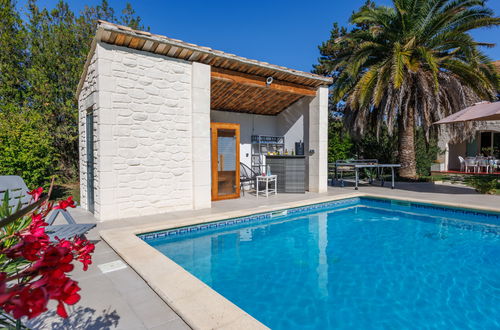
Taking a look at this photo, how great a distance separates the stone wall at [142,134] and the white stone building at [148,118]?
0.02 metres

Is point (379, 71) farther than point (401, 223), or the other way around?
point (379, 71)

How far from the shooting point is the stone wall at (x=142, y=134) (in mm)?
5648

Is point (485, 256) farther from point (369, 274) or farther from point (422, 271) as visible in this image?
point (369, 274)

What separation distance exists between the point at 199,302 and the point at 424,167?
15.6m

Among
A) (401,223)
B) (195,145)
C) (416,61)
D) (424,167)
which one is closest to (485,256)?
(401,223)

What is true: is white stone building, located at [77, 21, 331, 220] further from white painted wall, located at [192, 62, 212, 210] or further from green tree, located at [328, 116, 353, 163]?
green tree, located at [328, 116, 353, 163]

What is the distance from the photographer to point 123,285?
3.12 metres

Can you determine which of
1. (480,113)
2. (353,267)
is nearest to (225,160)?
(353,267)

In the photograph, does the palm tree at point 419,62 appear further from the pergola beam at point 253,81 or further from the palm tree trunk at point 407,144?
the pergola beam at point 253,81

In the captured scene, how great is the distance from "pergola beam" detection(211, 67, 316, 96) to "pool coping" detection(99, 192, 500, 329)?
154 inches

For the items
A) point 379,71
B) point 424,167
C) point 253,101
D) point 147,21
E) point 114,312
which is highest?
point 147,21

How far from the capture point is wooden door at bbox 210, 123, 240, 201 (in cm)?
811

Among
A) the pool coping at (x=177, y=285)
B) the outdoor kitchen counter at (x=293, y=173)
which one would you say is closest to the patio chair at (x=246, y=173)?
the outdoor kitchen counter at (x=293, y=173)

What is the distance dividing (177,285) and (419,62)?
1213 cm
